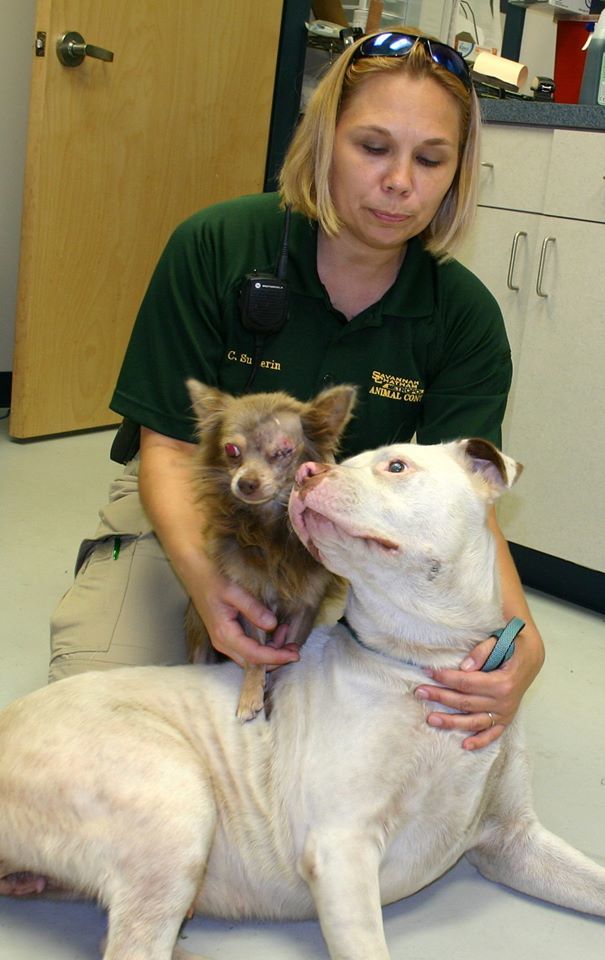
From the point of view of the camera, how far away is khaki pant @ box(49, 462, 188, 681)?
2.20 m

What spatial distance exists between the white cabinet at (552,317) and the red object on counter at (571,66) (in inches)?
34.4

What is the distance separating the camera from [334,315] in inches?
85.9

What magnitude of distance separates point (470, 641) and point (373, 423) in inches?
26.3

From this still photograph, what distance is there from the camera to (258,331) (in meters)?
2.13

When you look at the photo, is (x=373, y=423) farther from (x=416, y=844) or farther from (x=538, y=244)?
(x=538, y=244)

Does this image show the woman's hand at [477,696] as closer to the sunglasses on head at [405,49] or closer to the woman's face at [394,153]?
the woman's face at [394,153]

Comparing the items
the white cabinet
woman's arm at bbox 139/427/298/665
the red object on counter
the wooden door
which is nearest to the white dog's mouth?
woman's arm at bbox 139/427/298/665

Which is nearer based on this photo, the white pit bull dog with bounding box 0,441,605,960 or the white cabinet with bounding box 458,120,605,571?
the white pit bull dog with bounding box 0,441,605,960

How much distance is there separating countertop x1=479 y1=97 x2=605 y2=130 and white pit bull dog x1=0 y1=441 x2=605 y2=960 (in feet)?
6.05

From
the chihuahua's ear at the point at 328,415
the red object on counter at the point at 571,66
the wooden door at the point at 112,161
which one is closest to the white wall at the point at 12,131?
the wooden door at the point at 112,161

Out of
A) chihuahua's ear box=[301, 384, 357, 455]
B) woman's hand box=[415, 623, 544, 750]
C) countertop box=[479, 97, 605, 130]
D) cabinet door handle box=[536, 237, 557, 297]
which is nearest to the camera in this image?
woman's hand box=[415, 623, 544, 750]

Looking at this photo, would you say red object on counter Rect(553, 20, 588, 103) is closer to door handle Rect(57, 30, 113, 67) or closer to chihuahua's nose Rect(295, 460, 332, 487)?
door handle Rect(57, 30, 113, 67)

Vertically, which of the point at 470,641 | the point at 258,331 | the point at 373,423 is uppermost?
the point at 258,331

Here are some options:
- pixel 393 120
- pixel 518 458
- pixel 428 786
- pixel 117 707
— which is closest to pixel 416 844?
pixel 428 786
